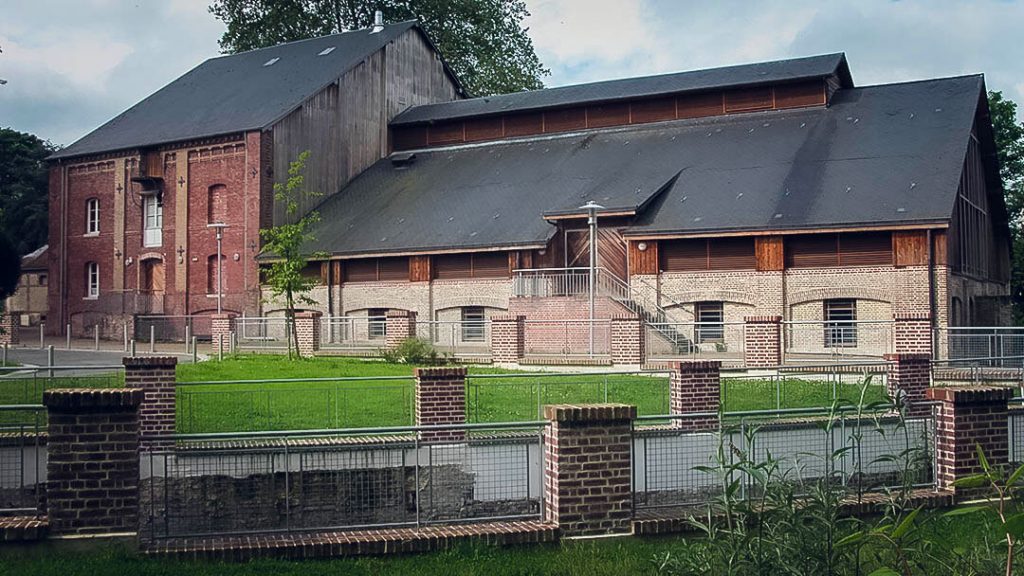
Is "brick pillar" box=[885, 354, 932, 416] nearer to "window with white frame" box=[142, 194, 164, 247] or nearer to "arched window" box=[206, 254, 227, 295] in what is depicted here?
"arched window" box=[206, 254, 227, 295]

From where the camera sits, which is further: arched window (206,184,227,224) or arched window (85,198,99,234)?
arched window (85,198,99,234)

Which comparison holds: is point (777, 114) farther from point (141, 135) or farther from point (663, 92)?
point (141, 135)

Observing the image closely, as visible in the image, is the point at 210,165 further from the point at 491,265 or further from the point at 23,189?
the point at 23,189

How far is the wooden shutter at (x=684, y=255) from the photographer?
1271 inches

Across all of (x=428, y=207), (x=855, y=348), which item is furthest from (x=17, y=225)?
(x=855, y=348)

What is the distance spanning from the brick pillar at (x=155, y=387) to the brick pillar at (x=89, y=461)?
722cm

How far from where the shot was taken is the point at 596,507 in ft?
29.1

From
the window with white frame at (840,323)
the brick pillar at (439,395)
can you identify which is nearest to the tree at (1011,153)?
the window with white frame at (840,323)

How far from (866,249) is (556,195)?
1049cm

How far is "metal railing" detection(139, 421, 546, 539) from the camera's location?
29.1 ft

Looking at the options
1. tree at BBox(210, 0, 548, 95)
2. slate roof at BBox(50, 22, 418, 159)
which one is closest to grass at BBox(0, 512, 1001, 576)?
slate roof at BBox(50, 22, 418, 159)

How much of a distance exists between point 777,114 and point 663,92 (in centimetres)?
416

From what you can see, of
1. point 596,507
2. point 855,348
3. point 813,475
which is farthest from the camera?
point 855,348

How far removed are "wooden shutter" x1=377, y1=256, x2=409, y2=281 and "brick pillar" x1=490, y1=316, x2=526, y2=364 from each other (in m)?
10.4
